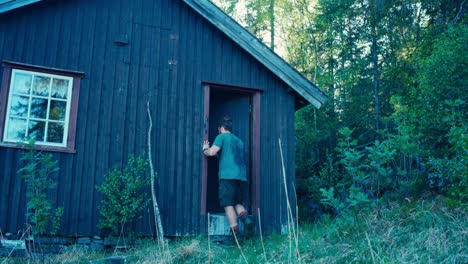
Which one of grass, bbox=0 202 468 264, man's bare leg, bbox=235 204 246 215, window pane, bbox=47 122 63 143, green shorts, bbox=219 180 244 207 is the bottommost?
grass, bbox=0 202 468 264

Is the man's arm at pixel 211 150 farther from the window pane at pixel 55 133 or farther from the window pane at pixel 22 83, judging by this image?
the window pane at pixel 22 83

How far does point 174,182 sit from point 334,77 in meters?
10.2

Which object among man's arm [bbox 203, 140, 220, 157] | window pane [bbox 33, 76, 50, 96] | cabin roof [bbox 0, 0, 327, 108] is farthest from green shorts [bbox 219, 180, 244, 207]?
window pane [bbox 33, 76, 50, 96]

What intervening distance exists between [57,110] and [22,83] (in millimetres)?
676

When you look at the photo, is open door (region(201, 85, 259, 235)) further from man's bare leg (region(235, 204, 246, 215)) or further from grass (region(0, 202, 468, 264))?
grass (region(0, 202, 468, 264))

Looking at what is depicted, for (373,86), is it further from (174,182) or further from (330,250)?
(330,250)

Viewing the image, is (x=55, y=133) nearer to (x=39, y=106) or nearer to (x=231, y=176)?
(x=39, y=106)

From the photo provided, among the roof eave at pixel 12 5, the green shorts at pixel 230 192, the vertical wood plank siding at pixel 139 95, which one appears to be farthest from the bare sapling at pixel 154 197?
the roof eave at pixel 12 5

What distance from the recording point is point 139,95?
736 centimetres

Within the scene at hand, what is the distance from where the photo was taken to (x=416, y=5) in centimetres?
1405

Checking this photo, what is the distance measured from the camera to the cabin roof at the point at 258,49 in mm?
7703

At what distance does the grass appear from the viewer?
14.1 ft

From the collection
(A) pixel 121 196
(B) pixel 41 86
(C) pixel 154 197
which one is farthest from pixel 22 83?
(C) pixel 154 197

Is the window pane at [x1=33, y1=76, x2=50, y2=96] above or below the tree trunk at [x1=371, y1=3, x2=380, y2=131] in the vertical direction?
below
